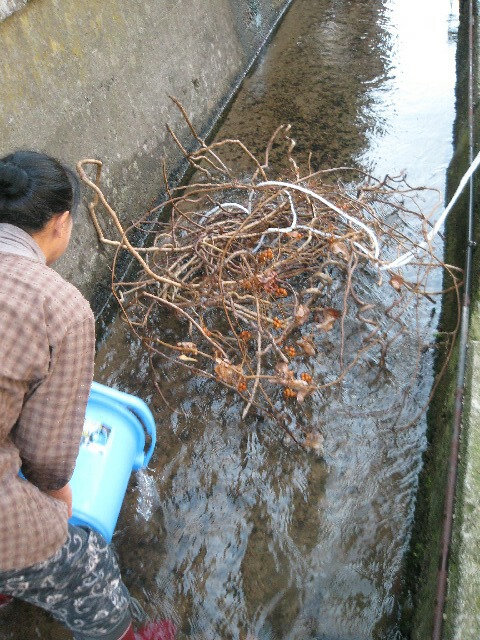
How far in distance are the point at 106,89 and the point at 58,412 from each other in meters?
3.08

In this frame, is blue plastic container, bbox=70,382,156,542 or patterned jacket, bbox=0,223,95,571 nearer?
patterned jacket, bbox=0,223,95,571

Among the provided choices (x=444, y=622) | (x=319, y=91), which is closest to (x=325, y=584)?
(x=444, y=622)

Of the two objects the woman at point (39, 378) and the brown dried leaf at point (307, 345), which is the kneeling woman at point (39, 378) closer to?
the woman at point (39, 378)

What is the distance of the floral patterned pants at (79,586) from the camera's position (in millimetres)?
1512

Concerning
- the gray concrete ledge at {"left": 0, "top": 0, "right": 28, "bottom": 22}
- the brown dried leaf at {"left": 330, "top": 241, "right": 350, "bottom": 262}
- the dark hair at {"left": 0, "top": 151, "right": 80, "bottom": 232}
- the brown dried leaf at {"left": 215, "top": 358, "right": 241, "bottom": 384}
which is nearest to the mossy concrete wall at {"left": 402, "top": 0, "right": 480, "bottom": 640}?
the brown dried leaf at {"left": 330, "top": 241, "right": 350, "bottom": 262}

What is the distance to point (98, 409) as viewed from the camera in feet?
6.55

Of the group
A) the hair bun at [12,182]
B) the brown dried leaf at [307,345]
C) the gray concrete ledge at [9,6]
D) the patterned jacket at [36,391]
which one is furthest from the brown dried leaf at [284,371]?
the gray concrete ledge at [9,6]

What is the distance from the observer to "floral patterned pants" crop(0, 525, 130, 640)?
1512 millimetres

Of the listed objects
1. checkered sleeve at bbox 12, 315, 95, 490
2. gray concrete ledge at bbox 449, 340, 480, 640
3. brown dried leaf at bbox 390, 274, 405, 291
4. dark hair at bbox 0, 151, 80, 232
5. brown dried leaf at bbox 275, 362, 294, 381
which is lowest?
brown dried leaf at bbox 390, 274, 405, 291

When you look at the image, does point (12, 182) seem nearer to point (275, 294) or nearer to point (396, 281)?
point (275, 294)

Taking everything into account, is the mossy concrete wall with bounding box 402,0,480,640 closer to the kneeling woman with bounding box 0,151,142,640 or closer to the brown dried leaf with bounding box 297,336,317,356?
the brown dried leaf with bounding box 297,336,317,356

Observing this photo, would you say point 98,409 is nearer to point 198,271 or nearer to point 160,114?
Result: point 198,271

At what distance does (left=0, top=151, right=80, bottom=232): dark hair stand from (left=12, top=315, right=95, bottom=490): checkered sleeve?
1.05 feet

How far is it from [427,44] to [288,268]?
5.66 m
